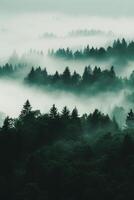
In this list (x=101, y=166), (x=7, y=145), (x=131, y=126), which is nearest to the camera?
(x=101, y=166)

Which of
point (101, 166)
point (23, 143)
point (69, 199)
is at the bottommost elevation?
point (69, 199)

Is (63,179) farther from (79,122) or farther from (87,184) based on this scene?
(79,122)

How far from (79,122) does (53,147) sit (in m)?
19.4

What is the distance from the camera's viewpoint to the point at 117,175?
11919 centimetres

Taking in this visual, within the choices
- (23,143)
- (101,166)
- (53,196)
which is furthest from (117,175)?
(23,143)

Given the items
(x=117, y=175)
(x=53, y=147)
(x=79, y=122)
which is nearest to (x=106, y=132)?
(x=79, y=122)

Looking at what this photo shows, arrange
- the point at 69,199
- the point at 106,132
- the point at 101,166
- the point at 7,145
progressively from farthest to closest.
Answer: the point at 106,132 → the point at 7,145 → the point at 101,166 → the point at 69,199

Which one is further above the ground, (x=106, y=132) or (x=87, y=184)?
(x=106, y=132)

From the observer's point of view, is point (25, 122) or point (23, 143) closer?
point (23, 143)

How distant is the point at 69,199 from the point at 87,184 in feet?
Result: 15.3

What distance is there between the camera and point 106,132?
484 ft

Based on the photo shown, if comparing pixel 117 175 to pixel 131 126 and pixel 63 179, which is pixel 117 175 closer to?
pixel 63 179

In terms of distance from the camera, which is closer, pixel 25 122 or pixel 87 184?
pixel 87 184

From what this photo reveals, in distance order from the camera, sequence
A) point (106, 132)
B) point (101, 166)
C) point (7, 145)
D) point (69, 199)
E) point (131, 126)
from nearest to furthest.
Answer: point (69, 199), point (101, 166), point (7, 145), point (106, 132), point (131, 126)
